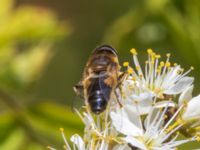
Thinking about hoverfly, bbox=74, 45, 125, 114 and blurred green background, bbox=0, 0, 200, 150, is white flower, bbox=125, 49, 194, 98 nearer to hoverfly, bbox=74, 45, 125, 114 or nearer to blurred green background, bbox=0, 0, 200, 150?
hoverfly, bbox=74, 45, 125, 114

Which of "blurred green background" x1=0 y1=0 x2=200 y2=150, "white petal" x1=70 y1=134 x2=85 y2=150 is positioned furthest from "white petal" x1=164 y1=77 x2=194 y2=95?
"blurred green background" x1=0 y1=0 x2=200 y2=150

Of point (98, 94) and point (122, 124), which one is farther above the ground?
point (98, 94)

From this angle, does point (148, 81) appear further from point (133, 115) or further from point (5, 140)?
point (5, 140)

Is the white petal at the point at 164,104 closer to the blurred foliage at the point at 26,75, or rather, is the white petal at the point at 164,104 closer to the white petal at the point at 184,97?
the white petal at the point at 184,97

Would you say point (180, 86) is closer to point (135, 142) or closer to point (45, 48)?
point (135, 142)

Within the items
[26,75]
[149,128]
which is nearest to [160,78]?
[149,128]

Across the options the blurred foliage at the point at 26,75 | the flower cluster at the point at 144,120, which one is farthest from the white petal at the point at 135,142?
the blurred foliage at the point at 26,75

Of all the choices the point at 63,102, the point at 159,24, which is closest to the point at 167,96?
the point at 159,24
